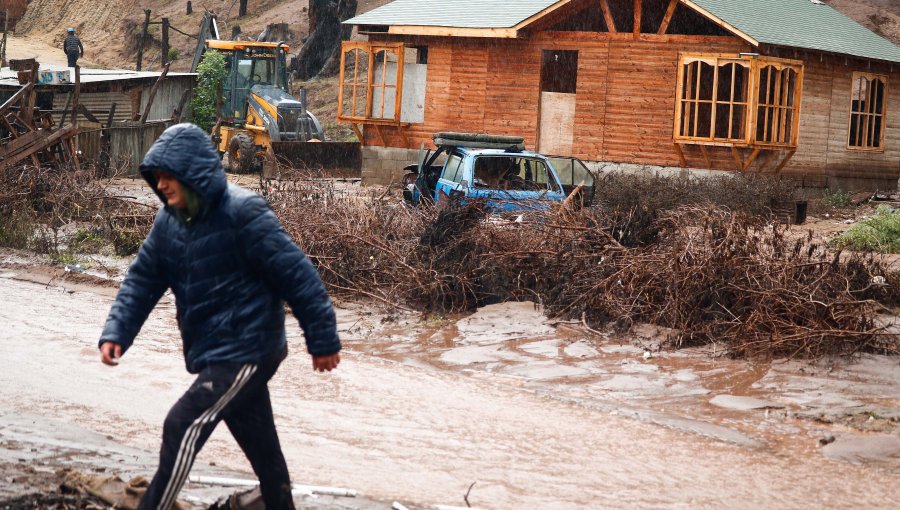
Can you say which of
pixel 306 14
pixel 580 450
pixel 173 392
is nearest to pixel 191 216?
pixel 580 450

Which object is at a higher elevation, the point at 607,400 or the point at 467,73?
the point at 467,73

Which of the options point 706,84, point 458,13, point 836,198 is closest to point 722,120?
point 706,84

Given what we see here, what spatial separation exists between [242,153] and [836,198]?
44.0 feet

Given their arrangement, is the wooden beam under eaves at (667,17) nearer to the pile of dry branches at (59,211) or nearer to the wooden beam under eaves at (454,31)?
the wooden beam under eaves at (454,31)

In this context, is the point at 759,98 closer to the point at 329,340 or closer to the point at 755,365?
the point at 755,365

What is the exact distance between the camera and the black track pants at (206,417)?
4266 mm

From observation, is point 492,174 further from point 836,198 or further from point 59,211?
point 836,198

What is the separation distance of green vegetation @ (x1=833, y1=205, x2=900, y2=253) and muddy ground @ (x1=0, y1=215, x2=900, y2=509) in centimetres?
665

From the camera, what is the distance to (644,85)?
23.1 meters

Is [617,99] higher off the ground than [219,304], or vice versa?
[617,99]

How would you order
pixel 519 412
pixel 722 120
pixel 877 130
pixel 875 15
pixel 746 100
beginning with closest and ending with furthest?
pixel 519 412
pixel 746 100
pixel 877 130
pixel 722 120
pixel 875 15

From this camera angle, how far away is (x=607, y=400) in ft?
28.0

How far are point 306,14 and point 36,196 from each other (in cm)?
3741

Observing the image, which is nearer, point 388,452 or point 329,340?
point 329,340
